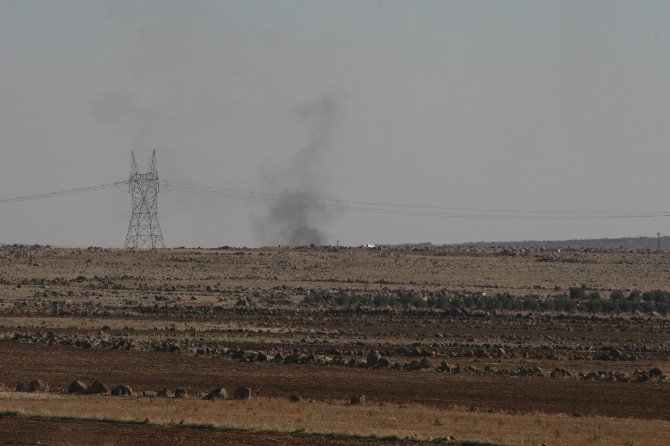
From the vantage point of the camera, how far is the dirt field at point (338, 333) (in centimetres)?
3781

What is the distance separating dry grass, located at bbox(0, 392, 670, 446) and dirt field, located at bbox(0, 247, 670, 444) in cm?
40

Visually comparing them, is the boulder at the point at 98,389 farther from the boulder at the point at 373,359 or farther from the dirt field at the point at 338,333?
the boulder at the point at 373,359

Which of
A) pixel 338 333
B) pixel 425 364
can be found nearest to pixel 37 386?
pixel 425 364

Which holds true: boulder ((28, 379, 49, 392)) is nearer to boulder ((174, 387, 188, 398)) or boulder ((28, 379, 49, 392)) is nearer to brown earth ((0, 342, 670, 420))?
brown earth ((0, 342, 670, 420))

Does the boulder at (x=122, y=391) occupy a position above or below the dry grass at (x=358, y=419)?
above

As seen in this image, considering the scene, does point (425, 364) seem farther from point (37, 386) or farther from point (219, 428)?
point (219, 428)

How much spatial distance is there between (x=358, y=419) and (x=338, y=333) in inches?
1139

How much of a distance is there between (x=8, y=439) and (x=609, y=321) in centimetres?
4959

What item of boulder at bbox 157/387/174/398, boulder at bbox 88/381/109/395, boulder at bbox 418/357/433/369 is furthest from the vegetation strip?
boulder at bbox 418/357/433/369

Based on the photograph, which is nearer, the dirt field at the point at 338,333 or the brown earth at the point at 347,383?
the brown earth at the point at 347,383

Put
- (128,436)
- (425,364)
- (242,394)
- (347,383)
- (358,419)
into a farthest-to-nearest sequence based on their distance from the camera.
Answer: (425,364)
(347,383)
(242,394)
(358,419)
(128,436)

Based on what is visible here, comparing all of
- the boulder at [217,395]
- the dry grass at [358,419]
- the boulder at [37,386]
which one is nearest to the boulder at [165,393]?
the boulder at [217,395]

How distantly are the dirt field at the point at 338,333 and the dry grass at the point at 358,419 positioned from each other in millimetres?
397

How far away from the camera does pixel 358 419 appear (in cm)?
3033
